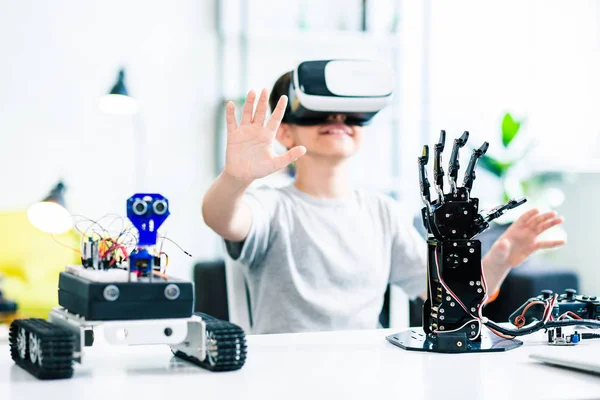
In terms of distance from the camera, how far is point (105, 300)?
0.77 m

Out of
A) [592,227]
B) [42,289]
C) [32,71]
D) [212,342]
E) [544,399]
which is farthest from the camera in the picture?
[592,227]

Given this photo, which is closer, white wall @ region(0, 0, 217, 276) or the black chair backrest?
the black chair backrest

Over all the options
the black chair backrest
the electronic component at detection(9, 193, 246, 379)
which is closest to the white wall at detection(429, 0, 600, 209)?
the black chair backrest

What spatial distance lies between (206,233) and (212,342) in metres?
→ 2.54

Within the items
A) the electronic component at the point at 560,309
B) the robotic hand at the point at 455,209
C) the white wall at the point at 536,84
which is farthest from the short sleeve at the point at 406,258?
the white wall at the point at 536,84

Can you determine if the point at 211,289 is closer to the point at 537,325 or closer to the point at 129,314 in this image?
the point at 537,325

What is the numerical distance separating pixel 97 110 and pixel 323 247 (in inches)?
76.8

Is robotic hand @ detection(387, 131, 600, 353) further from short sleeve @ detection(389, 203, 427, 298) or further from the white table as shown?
short sleeve @ detection(389, 203, 427, 298)

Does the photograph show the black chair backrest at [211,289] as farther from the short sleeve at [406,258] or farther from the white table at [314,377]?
the white table at [314,377]

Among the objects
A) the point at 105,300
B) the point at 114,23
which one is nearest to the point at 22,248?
the point at 114,23

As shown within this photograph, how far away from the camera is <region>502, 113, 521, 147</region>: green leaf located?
3168 mm

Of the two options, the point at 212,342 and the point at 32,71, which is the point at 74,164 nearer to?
the point at 32,71

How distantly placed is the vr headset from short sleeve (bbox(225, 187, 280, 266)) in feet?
0.76

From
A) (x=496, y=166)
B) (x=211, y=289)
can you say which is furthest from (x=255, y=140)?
(x=496, y=166)
